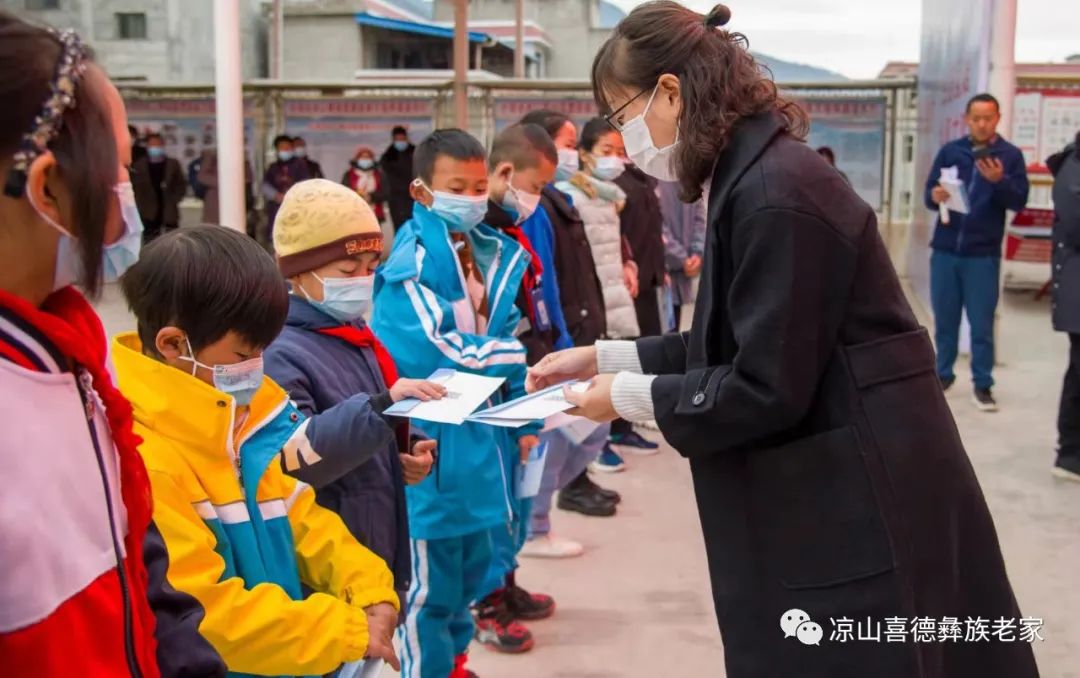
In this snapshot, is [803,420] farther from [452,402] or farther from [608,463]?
[608,463]

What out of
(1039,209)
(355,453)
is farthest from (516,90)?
(355,453)

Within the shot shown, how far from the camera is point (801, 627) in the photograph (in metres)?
1.75

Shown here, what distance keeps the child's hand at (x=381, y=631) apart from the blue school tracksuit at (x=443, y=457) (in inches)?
38.5

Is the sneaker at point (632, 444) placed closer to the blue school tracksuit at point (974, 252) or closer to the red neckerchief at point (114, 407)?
the blue school tracksuit at point (974, 252)

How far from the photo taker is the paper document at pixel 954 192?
665cm

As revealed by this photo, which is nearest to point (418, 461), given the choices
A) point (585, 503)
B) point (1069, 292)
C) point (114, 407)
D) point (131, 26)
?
point (114, 407)

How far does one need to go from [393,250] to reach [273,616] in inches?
64.4

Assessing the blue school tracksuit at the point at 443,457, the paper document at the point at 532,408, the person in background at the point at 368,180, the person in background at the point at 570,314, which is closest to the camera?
the paper document at the point at 532,408

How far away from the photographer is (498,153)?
12.8 ft

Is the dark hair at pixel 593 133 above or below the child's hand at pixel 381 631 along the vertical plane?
above

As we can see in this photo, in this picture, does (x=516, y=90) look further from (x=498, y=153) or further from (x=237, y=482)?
(x=237, y=482)

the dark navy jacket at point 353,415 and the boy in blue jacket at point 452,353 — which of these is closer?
the dark navy jacket at point 353,415

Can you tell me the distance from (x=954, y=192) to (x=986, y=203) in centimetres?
21

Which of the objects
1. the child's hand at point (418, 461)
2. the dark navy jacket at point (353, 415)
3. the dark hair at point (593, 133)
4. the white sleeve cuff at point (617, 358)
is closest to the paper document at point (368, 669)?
the dark navy jacket at point (353, 415)
